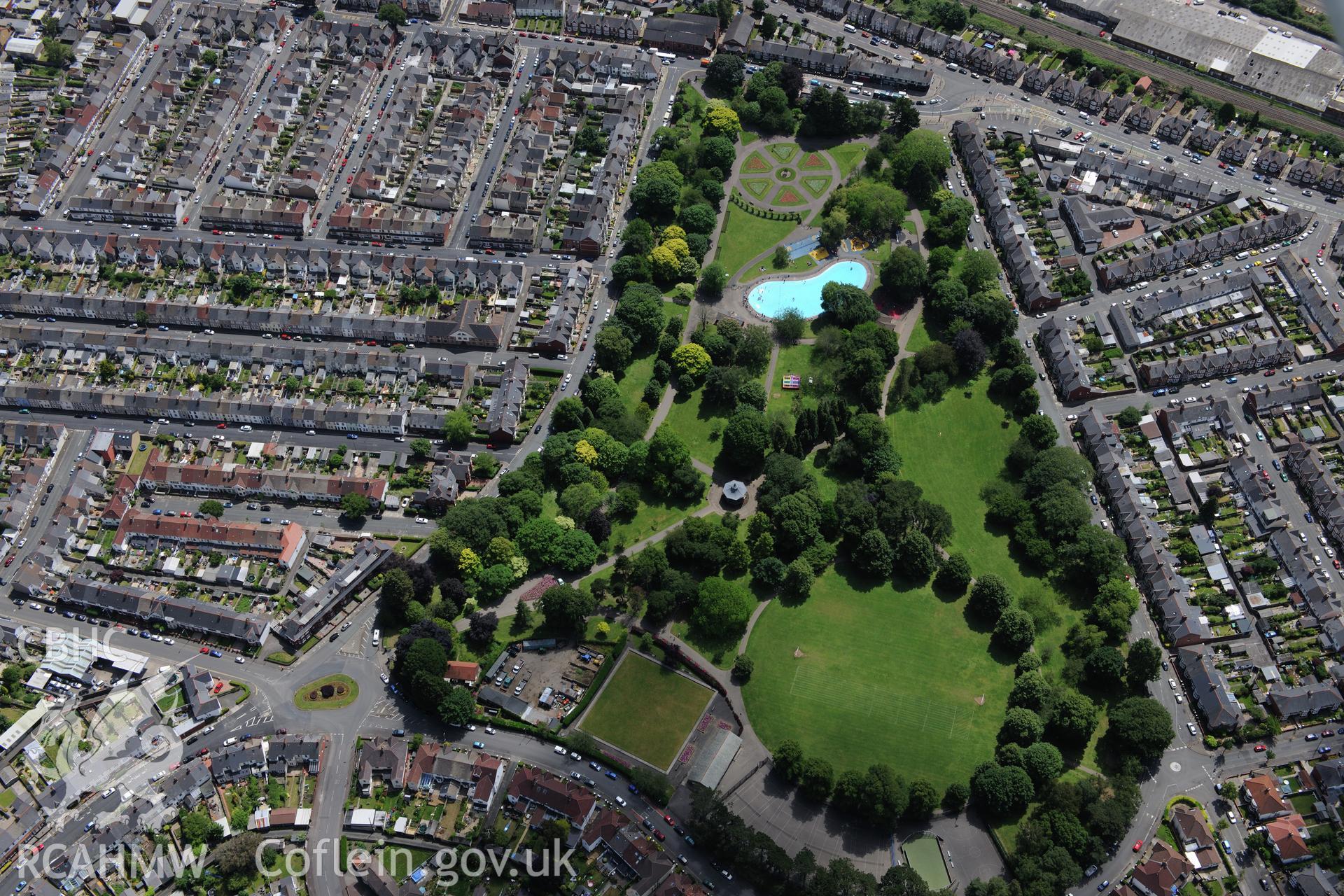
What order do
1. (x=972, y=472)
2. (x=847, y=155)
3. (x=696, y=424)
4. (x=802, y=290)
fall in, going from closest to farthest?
1. (x=972, y=472)
2. (x=696, y=424)
3. (x=802, y=290)
4. (x=847, y=155)

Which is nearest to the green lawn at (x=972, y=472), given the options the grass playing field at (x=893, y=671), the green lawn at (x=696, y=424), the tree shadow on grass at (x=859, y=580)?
the grass playing field at (x=893, y=671)

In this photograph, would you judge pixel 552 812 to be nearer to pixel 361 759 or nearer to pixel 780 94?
pixel 361 759

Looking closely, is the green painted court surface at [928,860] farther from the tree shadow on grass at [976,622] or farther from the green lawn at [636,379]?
the green lawn at [636,379]

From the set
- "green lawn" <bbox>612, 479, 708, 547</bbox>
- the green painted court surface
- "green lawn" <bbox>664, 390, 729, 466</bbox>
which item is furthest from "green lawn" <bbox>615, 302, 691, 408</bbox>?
the green painted court surface

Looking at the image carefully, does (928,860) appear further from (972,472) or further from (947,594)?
(972,472)

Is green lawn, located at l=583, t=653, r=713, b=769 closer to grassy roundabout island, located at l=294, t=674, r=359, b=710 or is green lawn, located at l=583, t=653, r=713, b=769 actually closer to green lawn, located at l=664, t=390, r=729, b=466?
grassy roundabout island, located at l=294, t=674, r=359, b=710

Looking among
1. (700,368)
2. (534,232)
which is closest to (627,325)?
(700,368)

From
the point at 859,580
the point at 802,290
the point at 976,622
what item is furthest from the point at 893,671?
the point at 802,290
